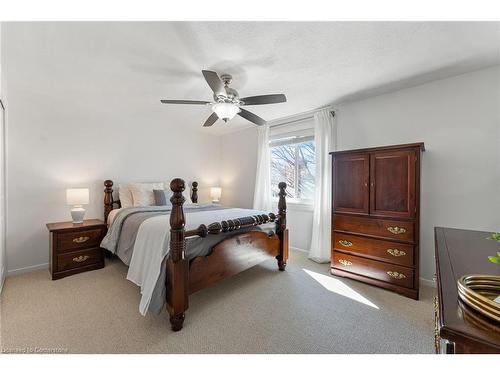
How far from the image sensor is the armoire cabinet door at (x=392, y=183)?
2199 millimetres

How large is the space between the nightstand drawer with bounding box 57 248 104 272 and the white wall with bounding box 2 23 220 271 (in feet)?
1.92

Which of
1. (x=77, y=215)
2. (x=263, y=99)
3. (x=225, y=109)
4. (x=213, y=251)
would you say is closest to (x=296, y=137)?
(x=263, y=99)

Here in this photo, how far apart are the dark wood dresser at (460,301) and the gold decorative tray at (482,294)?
3cm

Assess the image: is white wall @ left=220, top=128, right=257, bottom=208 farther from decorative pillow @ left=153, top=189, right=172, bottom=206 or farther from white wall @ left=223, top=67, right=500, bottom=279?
white wall @ left=223, top=67, right=500, bottom=279

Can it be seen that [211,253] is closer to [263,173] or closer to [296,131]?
[263,173]

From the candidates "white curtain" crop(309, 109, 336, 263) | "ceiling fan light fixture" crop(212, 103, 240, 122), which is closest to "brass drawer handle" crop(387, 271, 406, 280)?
"white curtain" crop(309, 109, 336, 263)

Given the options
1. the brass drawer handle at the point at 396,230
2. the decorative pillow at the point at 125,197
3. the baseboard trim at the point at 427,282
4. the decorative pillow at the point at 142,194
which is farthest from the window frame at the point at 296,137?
the decorative pillow at the point at 125,197

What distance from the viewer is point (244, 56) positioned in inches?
76.7

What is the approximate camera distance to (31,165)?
279 centimetres

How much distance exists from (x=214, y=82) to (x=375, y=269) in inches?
99.8
